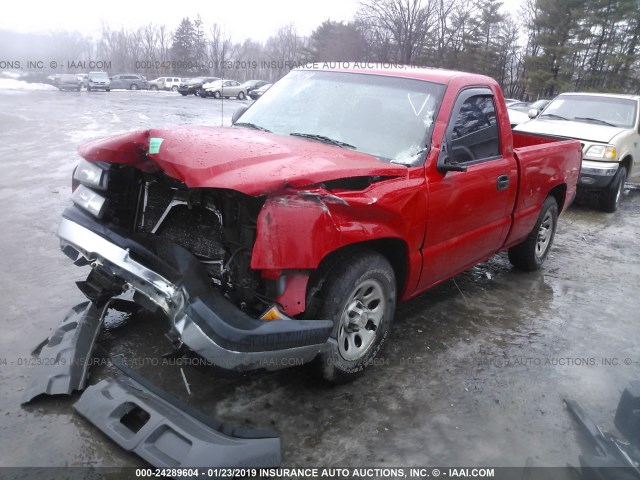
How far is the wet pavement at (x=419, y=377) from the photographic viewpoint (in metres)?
2.68

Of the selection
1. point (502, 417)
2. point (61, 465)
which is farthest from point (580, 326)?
point (61, 465)

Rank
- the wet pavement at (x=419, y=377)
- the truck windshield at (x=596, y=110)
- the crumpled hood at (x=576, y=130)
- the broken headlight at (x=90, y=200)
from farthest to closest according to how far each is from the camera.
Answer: the truck windshield at (x=596, y=110)
the crumpled hood at (x=576, y=130)
the broken headlight at (x=90, y=200)
the wet pavement at (x=419, y=377)

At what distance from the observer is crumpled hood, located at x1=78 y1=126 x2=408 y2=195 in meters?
2.42

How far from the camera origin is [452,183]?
351 cm

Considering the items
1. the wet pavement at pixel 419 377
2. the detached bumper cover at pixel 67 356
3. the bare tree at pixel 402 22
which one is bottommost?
the wet pavement at pixel 419 377

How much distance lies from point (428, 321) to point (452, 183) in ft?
4.16

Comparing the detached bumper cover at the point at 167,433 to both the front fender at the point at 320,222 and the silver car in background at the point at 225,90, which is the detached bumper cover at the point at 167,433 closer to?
the front fender at the point at 320,222

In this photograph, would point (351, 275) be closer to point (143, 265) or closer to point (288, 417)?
point (288, 417)

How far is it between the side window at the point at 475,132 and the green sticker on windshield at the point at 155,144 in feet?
6.48

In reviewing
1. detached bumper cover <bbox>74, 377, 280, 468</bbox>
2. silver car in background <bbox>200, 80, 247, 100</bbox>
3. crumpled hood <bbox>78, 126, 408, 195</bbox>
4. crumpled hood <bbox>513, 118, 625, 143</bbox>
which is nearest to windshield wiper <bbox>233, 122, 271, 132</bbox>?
crumpled hood <bbox>78, 126, 408, 195</bbox>

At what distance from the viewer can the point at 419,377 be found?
11.1 ft

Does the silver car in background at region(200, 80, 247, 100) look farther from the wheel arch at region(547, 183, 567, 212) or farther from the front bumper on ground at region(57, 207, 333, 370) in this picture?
the front bumper on ground at region(57, 207, 333, 370)

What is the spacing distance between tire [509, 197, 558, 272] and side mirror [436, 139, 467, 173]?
7.27 feet

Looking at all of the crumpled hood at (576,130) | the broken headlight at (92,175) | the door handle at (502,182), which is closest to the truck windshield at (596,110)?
the crumpled hood at (576,130)
